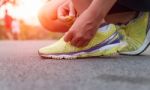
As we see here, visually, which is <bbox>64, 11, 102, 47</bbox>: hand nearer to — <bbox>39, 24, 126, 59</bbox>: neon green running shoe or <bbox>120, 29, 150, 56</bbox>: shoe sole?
<bbox>39, 24, 126, 59</bbox>: neon green running shoe

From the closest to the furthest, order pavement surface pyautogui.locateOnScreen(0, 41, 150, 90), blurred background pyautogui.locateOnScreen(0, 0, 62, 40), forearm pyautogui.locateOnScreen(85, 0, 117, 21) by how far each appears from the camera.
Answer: pavement surface pyautogui.locateOnScreen(0, 41, 150, 90) < forearm pyautogui.locateOnScreen(85, 0, 117, 21) < blurred background pyautogui.locateOnScreen(0, 0, 62, 40)

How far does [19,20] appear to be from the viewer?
3.84 meters

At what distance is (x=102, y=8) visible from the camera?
1.06m

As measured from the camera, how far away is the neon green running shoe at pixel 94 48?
3.72 feet

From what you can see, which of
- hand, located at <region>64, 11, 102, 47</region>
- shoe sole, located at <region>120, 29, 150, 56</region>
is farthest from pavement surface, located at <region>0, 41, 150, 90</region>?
shoe sole, located at <region>120, 29, 150, 56</region>

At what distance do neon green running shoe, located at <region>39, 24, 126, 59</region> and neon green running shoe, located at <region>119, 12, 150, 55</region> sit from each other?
117mm

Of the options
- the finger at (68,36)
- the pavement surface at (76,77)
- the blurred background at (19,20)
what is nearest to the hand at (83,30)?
the finger at (68,36)

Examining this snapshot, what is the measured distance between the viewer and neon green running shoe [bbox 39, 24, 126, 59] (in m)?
1.13

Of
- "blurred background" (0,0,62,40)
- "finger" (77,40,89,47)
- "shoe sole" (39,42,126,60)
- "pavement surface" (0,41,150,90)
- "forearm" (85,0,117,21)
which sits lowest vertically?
"pavement surface" (0,41,150,90)

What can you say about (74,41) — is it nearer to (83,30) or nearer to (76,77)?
(83,30)

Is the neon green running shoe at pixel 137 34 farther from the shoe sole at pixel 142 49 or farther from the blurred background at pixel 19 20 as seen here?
the blurred background at pixel 19 20

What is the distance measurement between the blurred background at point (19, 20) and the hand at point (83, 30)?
8.25 ft

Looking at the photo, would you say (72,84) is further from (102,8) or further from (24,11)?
(24,11)

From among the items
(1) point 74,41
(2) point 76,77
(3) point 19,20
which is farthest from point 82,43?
(3) point 19,20
